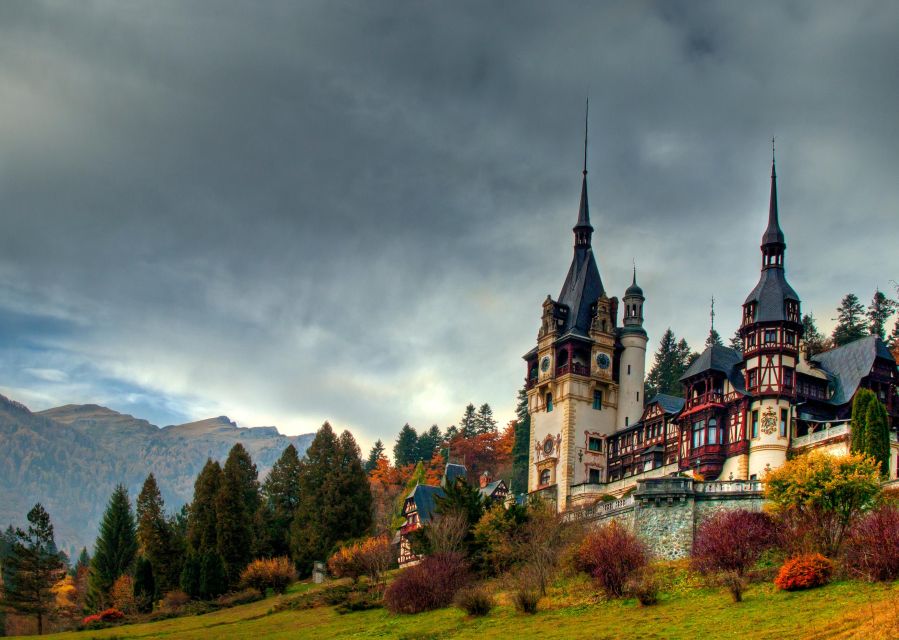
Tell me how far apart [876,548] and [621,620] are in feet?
31.3

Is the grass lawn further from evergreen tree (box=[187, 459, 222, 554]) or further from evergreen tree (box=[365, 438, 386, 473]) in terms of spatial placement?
evergreen tree (box=[365, 438, 386, 473])

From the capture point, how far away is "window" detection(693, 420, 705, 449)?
6397 centimetres

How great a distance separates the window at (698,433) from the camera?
6397 cm

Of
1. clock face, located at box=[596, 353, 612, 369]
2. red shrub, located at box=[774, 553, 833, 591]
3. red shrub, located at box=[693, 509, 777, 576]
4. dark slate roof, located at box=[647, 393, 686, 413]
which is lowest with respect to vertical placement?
red shrub, located at box=[774, 553, 833, 591]

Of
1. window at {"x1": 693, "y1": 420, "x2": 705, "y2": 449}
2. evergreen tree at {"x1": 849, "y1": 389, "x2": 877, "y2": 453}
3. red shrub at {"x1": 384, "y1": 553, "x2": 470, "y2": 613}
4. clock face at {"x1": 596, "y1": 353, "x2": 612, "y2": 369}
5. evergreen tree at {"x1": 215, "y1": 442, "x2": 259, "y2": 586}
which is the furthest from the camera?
clock face at {"x1": 596, "y1": 353, "x2": 612, "y2": 369}

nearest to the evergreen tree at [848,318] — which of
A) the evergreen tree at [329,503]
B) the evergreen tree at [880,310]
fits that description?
the evergreen tree at [880,310]

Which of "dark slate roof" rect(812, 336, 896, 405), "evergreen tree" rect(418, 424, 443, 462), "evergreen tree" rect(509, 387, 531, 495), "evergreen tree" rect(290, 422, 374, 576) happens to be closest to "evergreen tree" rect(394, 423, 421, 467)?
"evergreen tree" rect(418, 424, 443, 462)

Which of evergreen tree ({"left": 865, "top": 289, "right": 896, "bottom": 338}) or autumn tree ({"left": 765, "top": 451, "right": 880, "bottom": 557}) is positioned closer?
autumn tree ({"left": 765, "top": 451, "right": 880, "bottom": 557})

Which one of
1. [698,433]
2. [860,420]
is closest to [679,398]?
[698,433]

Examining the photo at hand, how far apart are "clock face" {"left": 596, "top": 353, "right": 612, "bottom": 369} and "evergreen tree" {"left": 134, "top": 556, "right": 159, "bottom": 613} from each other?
34.3m

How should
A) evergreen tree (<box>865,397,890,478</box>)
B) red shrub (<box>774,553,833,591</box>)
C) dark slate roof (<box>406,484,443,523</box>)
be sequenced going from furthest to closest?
dark slate roof (<box>406,484,443,523</box>) < evergreen tree (<box>865,397,890,478</box>) < red shrub (<box>774,553,833,591</box>)

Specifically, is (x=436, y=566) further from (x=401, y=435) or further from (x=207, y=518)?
(x=401, y=435)

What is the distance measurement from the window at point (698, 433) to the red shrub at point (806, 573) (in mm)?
24849

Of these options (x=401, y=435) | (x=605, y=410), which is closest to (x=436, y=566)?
(x=605, y=410)
